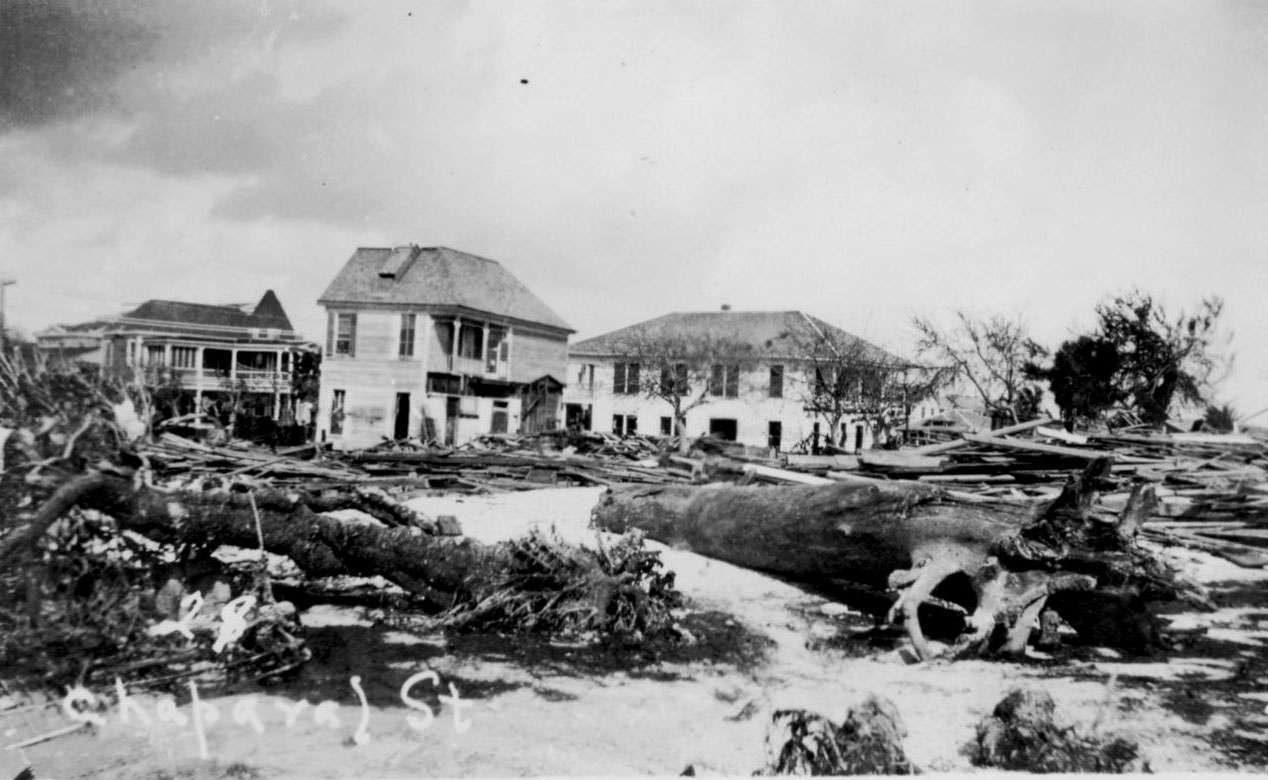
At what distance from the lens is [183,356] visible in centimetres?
593

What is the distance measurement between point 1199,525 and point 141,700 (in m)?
7.02

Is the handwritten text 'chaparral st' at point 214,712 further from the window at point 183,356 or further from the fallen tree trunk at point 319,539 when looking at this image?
the window at point 183,356

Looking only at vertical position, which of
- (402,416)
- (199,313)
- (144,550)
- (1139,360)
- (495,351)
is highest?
(495,351)

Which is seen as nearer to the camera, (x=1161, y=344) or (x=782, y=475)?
(x=1161, y=344)

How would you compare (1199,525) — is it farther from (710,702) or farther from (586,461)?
(586,461)

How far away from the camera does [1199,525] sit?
5781 millimetres

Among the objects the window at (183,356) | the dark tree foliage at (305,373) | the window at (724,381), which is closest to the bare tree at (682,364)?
the window at (724,381)

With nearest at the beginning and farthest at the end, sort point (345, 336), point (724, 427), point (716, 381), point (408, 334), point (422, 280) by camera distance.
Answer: point (345, 336), point (422, 280), point (408, 334), point (716, 381), point (724, 427)

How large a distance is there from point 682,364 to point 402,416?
15349mm

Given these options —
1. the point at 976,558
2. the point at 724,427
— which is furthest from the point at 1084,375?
the point at 724,427

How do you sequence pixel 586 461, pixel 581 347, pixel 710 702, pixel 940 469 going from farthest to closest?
1. pixel 581 347
2. pixel 586 461
3. pixel 940 469
4. pixel 710 702

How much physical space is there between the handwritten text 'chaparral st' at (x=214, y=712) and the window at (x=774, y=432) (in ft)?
84.7

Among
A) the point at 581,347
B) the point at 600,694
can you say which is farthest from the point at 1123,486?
the point at 581,347

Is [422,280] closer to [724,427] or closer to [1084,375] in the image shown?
[1084,375]
